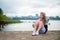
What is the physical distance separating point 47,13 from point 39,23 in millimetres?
185

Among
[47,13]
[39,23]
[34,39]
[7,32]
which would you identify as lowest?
[34,39]

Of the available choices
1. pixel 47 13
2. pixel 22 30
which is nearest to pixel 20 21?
pixel 22 30

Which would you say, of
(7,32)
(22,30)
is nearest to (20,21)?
(22,30)

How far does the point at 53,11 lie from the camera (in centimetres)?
172

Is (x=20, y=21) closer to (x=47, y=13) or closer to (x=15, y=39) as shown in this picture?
(x=15, y=39)

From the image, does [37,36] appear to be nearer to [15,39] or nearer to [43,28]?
[43,28]

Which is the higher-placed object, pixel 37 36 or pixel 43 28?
pixel 43 28

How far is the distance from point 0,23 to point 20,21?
0.92 ft

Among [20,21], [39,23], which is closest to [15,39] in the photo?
[20,21]

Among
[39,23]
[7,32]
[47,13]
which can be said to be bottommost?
[7,32]

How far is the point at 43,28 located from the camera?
169cm

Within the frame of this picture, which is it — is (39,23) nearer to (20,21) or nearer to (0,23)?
(20,21)

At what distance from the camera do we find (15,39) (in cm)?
167

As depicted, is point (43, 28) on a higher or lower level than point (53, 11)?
lower
